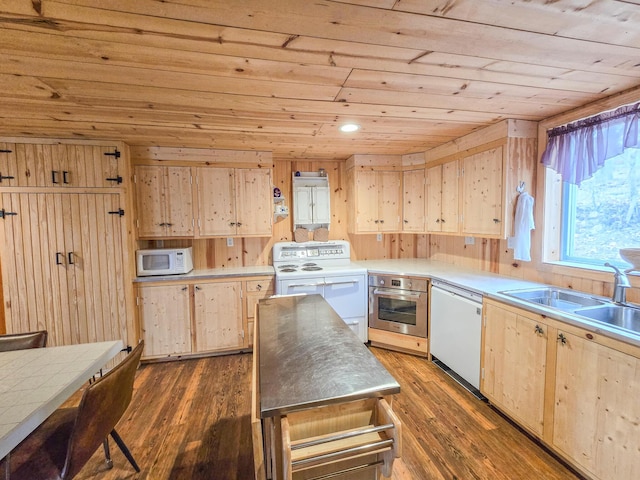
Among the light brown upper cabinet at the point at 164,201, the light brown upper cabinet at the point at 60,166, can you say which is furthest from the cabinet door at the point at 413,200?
the light brown upper cabinet at the point at 60,166

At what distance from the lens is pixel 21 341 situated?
1.85 meters

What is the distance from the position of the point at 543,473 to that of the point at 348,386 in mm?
1603

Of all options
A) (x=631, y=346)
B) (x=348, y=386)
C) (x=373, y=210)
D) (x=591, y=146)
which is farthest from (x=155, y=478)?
(x=591, y=146)

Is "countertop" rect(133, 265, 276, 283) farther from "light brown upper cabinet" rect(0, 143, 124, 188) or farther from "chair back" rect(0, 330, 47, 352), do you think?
"chair back" rect(0, 330, 47, 352)

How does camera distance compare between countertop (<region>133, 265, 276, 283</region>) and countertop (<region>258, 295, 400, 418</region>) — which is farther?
countertop (<region>133, 265, 276, 283</region>)

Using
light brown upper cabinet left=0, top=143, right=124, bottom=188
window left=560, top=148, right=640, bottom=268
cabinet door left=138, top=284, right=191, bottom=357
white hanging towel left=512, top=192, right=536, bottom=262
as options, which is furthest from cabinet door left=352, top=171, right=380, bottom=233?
light brown upper cabinet left=0, top=143, right=124, bottom=188

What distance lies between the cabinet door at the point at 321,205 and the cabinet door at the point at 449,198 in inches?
54.2

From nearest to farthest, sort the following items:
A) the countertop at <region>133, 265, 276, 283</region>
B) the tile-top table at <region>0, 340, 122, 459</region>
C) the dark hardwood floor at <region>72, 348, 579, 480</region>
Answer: the tile-top table at <region>0, 340, 122, 459</region> → the dark hardwood floor at <region>72, 348, 579, 480</region> → the countertop at <region>133, 265, 276, 283</region>

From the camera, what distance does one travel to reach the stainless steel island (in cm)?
100

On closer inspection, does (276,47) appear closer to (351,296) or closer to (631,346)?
(631,346)

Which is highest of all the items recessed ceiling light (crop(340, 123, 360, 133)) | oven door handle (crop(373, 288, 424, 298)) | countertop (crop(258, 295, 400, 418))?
recessed ceiling light (crop(340, 123, 360, 133))

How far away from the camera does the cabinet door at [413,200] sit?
145 inches

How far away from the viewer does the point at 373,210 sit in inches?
149

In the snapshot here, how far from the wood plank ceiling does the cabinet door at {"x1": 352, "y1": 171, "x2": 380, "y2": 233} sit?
1206 millimetres
